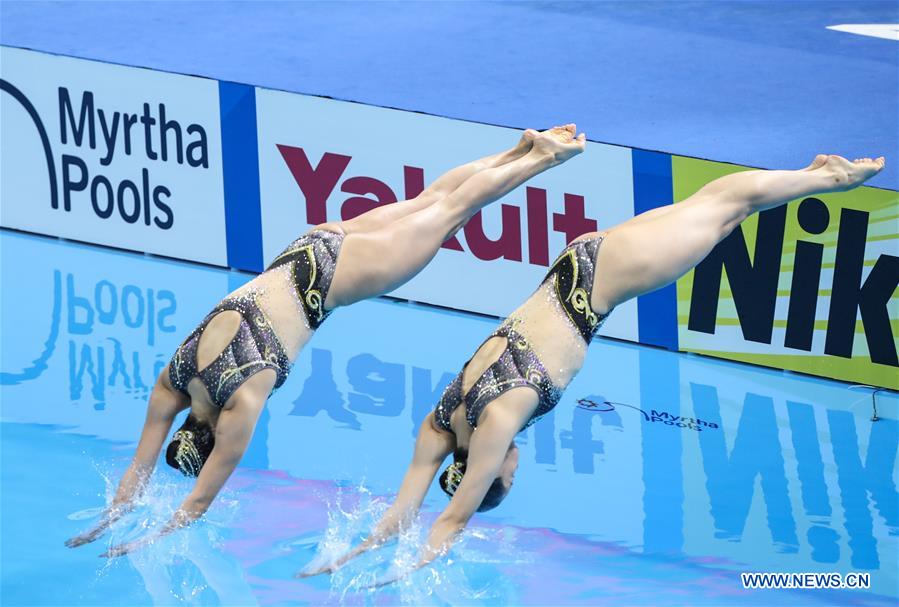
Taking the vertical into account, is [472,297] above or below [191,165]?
below

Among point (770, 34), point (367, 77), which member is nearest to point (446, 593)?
point (367, 77)

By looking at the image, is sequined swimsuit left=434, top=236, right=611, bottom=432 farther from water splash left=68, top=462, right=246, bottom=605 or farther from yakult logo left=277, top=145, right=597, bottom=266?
yakult logo left=277, top=145, right=597, bottom=266

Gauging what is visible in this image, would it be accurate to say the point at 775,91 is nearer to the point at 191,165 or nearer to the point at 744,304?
the point at 744,304

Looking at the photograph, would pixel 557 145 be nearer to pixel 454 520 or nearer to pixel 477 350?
pixel 477 350

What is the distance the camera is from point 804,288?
9.87m

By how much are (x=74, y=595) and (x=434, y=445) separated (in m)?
2.06

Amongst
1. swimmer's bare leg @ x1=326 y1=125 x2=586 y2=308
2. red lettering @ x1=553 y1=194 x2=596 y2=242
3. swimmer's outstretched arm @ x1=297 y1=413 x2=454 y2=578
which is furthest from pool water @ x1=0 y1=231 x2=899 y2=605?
swimmer's bare leg @ x1=326 y1=125 x2=586 y2=308

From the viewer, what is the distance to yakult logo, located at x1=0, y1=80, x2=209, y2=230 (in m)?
11.6

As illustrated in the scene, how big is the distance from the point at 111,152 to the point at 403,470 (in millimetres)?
4456

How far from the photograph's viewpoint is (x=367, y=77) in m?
14.5

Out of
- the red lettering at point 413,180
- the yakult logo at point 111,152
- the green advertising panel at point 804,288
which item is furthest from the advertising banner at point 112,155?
the green advertising panel at point 804,288

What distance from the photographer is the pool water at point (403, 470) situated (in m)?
7.71

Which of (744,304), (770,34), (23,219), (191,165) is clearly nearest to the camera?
(744,304)

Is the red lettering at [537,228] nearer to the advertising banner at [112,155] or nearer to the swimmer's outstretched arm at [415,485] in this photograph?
the advertising banner at [112,155]
